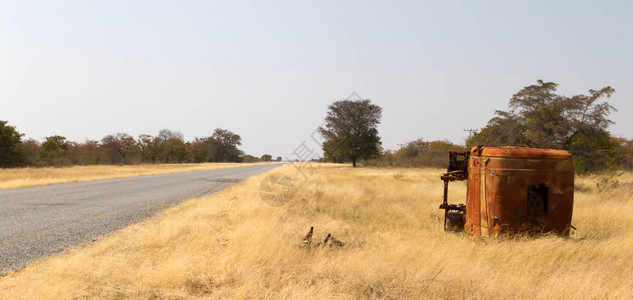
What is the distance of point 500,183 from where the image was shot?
6465 mm

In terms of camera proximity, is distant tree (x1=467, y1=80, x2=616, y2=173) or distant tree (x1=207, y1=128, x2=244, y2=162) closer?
distant tree (x1=467, y1=80, x2=616, y2=173)

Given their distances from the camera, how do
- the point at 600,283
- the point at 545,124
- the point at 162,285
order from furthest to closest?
1. the point at 545,124
2. the point at 600,283
3. the point at 162,285

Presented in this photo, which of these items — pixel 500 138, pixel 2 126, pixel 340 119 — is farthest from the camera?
pixel 340 119

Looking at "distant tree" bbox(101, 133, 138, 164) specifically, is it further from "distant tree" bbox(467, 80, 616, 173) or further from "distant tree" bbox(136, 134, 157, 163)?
"distant tree" bbox(467, 80, 616, 173)

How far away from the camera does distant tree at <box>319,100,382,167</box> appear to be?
54.0 metres

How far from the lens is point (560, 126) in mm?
17375

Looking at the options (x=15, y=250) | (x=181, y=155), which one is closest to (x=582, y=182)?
(x=15, y=250)

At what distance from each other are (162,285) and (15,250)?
3.29m

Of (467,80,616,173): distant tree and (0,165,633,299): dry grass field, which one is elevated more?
(467,80,616,173): distant tree

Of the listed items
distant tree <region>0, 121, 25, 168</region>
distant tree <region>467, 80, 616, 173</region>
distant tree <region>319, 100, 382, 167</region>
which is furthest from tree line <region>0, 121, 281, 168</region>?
distant tree <region>467, 80, 616, 173</region>

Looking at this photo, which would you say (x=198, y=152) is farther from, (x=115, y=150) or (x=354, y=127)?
(x=354, y=127)

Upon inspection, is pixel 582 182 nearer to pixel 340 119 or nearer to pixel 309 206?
pixel 309 206

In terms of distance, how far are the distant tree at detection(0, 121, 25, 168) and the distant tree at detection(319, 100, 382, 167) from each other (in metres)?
39.1

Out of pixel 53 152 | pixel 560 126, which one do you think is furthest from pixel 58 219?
pixel 53 152
